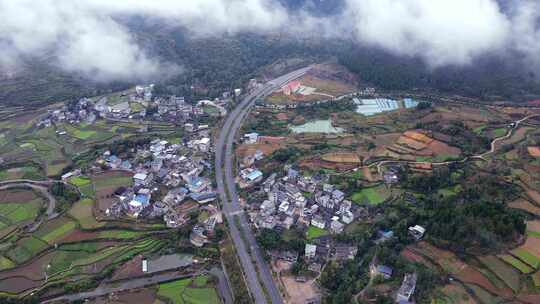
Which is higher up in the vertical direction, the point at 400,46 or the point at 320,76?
the point at 400,46

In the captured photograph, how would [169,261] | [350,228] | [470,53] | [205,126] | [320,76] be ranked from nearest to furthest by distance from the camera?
[169,261]
[350,228]
[205,126]
[470,53]
[320,76]

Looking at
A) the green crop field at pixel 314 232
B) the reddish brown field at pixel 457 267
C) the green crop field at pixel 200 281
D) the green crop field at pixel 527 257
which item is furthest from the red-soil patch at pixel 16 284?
the green crop field at pixel 527 257

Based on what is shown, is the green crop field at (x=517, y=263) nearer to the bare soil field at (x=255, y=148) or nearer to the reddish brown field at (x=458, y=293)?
the reddish brown field at (x=458, y=293)

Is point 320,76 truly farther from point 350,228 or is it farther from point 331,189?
point 350,228

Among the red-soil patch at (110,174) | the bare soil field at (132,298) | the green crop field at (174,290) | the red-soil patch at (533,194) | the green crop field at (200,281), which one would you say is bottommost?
the bare soil field at (132,298)

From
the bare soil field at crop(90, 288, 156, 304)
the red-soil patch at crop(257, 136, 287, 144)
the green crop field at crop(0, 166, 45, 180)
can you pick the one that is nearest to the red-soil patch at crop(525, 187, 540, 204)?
the red-soil patch at crop(257, 136, 287, 144)

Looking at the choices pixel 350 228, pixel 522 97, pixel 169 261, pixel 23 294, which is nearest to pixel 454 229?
pixel 350 228
